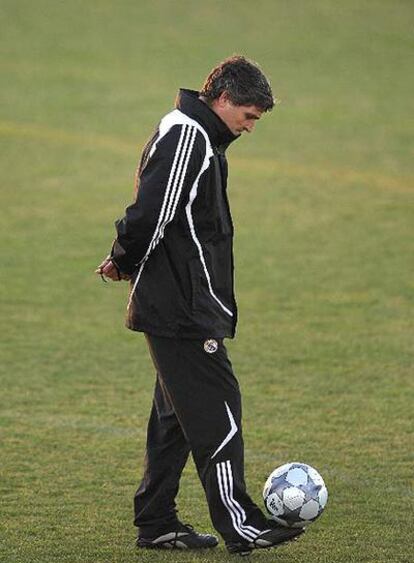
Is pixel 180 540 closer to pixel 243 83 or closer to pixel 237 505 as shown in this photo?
pixel 237 505

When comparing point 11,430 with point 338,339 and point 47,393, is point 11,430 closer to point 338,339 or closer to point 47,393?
point 47,393

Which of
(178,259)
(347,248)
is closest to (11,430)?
(178,259)

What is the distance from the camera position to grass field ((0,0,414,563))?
7.32m

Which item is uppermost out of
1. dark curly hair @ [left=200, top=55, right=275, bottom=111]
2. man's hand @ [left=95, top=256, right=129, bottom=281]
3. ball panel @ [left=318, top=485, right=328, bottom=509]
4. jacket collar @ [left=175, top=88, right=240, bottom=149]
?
dark curly hair @ [left=200, top=55, right=275, bottom=111]

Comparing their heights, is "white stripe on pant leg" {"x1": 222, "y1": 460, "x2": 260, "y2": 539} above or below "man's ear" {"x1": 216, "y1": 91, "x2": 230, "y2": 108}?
below

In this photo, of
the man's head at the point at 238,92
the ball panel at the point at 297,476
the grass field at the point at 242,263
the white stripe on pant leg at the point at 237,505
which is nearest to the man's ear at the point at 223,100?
the man's head at the point at 238,92

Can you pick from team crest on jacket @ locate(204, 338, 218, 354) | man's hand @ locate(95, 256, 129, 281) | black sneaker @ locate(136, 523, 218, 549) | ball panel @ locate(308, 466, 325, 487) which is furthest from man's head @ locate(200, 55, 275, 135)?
black sneaker @ locate(136, 523, 218, 549)

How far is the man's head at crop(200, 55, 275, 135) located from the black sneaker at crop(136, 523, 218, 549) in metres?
1.89

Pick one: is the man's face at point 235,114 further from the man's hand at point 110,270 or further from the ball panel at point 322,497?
the ball panel at point 322,497

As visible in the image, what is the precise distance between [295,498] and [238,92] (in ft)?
5.83

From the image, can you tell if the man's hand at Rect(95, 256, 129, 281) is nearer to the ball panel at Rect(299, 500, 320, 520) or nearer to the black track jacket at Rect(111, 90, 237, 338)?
the black track jacket at Rect(111, 90, 237, 338)

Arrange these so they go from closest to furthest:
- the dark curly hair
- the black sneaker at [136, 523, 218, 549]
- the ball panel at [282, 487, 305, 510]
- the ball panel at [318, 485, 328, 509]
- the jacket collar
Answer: the dark curly hair → the jacket collar → the ball panel at [282, 487, 305, 510] → the ball panel at [318, 485, 328, 509] → the black sneaker at [136, 523, 218, 549]

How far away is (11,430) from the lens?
27.9 ft

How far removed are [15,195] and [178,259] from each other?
11.2 metres
